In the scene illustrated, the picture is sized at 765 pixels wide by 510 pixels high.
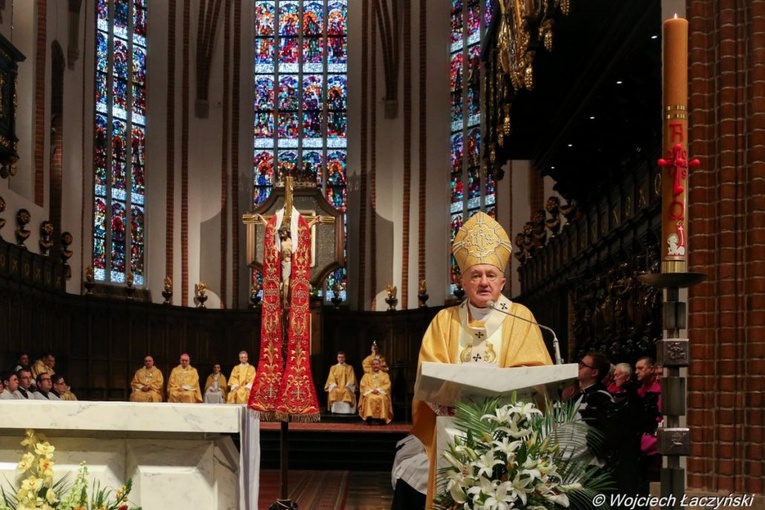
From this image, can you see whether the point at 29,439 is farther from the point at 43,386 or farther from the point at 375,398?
the point at 375,398

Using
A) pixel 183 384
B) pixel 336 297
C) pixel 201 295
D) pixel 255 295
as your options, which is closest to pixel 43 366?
pixel 183 384

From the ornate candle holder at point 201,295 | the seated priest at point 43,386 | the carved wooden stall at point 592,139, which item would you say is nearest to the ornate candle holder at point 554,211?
the carved wooden stall at point 592,139

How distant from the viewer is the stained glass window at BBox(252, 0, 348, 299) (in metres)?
25.4

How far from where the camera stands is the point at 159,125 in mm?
24328

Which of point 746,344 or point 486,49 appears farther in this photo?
point 486,49

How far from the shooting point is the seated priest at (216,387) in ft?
70.6

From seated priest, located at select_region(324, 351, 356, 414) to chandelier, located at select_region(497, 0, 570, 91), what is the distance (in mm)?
11258

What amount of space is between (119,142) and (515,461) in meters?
21.1

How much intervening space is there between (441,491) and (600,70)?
7.11 meters

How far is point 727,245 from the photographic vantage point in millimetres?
6555

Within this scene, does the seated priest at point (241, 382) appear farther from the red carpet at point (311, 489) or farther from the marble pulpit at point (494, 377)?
the marble pulpit at point (494, 377)

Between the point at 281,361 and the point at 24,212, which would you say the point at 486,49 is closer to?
the point at 281,361

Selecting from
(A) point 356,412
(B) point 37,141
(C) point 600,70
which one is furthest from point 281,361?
(A) point 356,412

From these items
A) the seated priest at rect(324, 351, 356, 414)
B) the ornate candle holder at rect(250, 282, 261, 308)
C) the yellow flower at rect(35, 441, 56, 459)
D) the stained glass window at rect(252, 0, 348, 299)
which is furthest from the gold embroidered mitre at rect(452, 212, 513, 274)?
the stained glass window at rect(252, 0, 348, 299)
